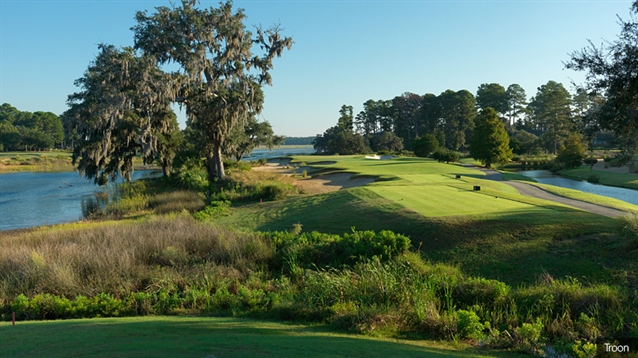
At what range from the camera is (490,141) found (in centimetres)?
5316

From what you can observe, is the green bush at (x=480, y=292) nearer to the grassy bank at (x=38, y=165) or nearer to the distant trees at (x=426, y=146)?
the grassy bank at (x=38, y=165)

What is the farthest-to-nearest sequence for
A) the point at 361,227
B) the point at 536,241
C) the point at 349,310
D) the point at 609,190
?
the point at 609,190 < the point at 361,227 < the point at 536,241 < the point at 349,310

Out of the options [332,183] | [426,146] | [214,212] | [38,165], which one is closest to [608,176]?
[332,183]

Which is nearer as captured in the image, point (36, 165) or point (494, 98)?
point (36, 165)

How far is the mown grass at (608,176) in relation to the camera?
37.7 meters

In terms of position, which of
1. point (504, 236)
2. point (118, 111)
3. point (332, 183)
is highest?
point (118, 111)

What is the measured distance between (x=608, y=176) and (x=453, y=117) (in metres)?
55.6

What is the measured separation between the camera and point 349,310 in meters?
7.25

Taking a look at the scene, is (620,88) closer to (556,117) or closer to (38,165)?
(556,117)

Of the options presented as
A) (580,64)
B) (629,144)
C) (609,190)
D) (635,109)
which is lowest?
(609,190)

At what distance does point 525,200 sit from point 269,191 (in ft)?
50.3

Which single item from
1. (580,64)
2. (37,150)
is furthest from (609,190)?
(37,150)

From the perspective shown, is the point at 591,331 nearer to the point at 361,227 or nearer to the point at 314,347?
the point at 314,347

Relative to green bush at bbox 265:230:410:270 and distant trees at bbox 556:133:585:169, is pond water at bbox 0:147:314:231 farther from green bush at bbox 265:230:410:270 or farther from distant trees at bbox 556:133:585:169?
distant trees at bbox 556:133:585:169
